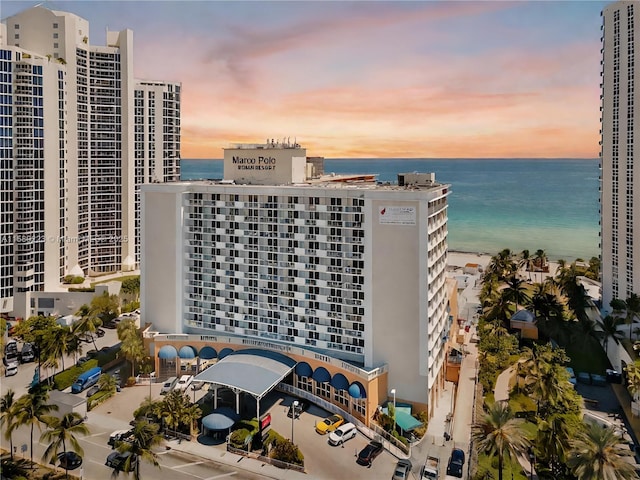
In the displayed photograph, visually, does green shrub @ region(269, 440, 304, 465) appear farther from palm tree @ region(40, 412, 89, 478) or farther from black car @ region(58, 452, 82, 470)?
black car @ region(58, 452, 82, 470)

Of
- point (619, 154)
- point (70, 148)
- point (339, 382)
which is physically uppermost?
point (70, 148)

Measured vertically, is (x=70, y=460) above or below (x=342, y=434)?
below

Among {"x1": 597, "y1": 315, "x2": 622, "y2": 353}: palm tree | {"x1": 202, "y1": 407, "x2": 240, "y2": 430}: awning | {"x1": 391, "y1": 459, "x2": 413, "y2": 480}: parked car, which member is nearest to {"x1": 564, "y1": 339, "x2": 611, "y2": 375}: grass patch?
{"x1": 597, "y1": 315, "x2": 622, "y2": 353}: palm tree

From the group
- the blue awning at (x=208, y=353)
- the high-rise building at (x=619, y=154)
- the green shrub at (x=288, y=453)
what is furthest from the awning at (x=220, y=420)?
the high-rise building at (x=619, y=154)

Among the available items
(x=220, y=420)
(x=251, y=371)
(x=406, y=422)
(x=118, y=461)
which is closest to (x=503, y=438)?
(x=406, y=422)

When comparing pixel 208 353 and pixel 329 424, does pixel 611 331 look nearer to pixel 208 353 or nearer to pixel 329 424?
pixel 329 424

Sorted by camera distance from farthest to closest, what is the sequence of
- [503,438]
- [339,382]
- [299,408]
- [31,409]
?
[299,408]
[339,382]
[31,409]
[503,438]
